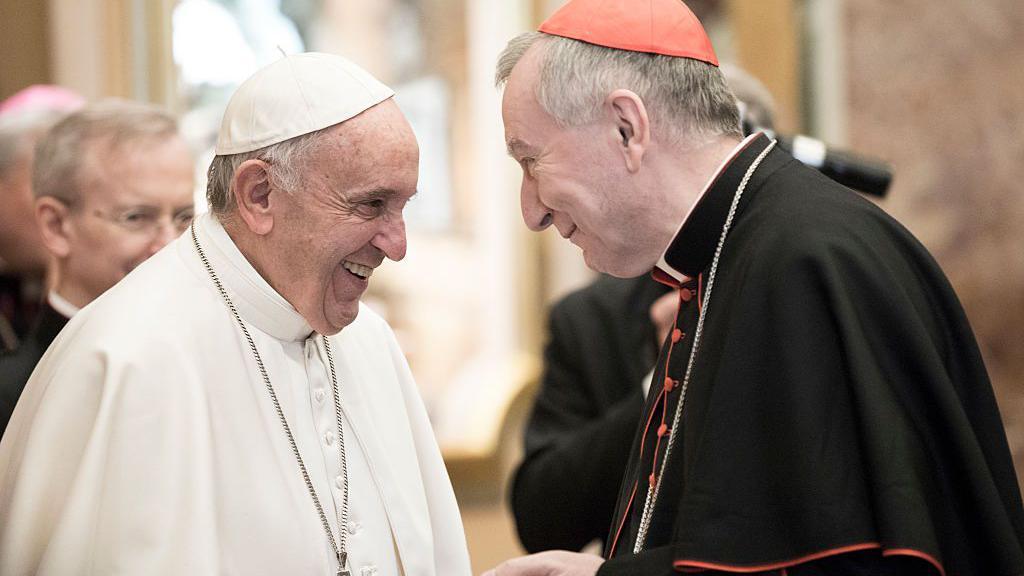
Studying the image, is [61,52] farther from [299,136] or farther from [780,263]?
[780,263]

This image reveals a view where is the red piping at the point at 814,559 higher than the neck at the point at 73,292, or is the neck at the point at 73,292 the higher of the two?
the neck at the point at 73,292

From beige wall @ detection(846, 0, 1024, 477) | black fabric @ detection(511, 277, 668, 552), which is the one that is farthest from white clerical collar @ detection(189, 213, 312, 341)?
beige wall @ detection(846, 0, 1024, 477)

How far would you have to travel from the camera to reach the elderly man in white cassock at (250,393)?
2.29m

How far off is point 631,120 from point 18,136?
2156 mm

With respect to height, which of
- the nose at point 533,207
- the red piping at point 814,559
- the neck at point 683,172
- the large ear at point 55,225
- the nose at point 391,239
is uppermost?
the neck at point 683,172

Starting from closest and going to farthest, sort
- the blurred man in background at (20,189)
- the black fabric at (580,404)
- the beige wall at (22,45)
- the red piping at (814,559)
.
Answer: the red piping at (814,559) → the black fabric at (580,404) → the blurred man in background at (20,189) → the beige wall at (22,45)

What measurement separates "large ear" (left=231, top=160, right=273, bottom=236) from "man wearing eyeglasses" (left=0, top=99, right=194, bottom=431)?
66 cm

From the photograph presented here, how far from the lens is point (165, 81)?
4.88 m

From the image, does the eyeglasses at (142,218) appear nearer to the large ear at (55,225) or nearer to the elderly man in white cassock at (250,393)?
the large ear at (55,225)

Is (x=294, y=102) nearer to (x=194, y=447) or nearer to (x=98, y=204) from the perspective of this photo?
(x=194, y=447)

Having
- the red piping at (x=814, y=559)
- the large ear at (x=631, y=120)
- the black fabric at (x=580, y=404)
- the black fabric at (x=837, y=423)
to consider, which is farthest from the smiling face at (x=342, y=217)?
the black fabric at (x=580, y=404)

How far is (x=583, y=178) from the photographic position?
244cm

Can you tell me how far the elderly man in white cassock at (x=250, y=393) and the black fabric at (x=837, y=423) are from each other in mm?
664

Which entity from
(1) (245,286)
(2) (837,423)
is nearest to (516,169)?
(1) (245,286)
